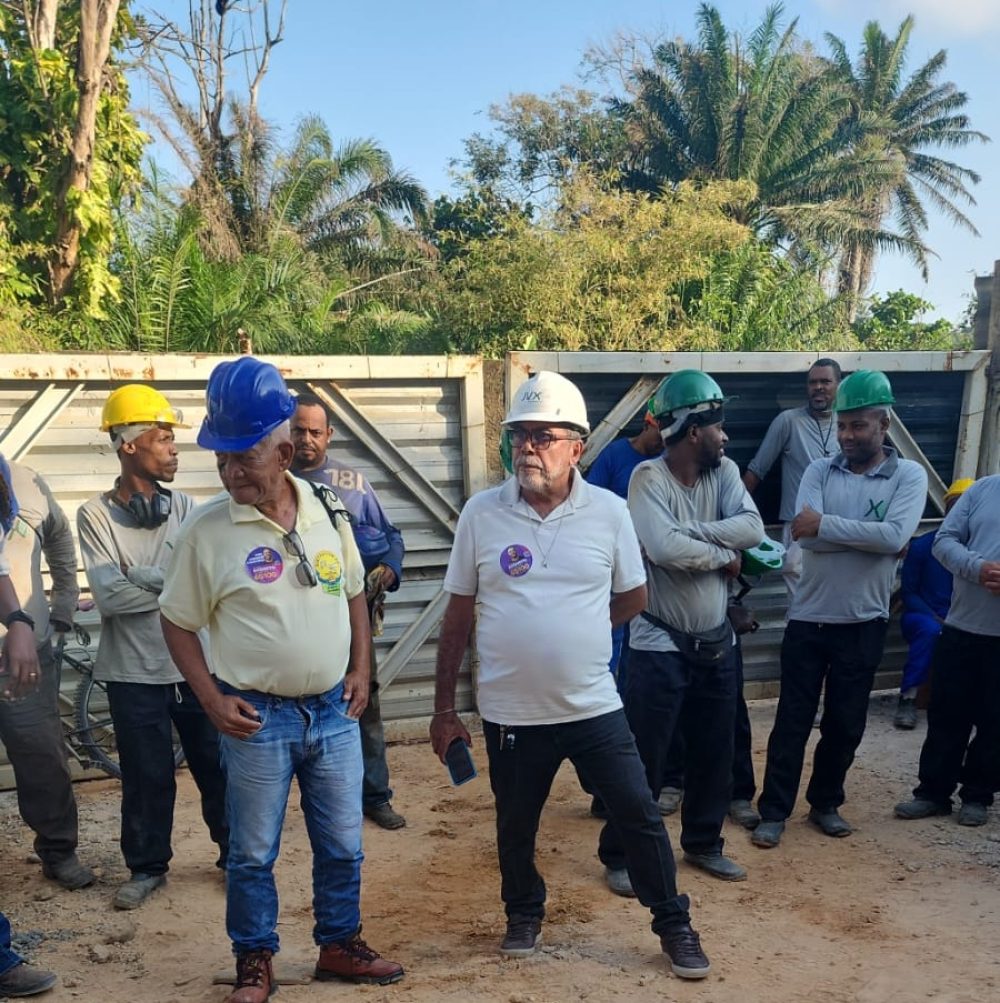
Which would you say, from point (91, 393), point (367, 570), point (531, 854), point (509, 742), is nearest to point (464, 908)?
point (531, 854)

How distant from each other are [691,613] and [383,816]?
1992 mm

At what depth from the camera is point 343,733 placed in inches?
134

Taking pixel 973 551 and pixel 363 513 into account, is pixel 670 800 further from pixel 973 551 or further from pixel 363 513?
pixel 363 513

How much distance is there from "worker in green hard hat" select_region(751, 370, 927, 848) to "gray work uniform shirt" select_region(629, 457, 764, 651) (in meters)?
0.61

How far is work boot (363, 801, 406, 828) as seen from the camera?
5.16 meters

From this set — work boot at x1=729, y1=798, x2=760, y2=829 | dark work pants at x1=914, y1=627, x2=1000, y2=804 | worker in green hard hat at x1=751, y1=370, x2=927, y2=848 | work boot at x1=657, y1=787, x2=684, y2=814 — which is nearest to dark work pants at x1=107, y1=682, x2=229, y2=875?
work boot at x1=657, y1=787, x2=684, y2=814

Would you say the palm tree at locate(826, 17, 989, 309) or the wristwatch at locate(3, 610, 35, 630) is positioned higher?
the palm tree at locate(826, 17, 989, 309)

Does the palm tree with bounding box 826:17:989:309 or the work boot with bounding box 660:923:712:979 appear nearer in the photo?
the work boot with bounding box 660:923:712:979

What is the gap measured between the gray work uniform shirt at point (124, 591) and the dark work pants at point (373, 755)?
45.1 inches

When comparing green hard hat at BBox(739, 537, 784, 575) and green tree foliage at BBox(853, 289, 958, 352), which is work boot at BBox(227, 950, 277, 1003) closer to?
green hard hat at BBox(739, 537, 784, 575)

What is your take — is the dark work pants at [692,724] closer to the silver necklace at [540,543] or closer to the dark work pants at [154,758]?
the silver necklace at [540,543]

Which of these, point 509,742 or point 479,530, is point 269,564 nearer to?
point 479,530

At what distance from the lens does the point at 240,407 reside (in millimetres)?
3141

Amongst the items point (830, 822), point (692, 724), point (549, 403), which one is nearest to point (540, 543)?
point (549, 403)
